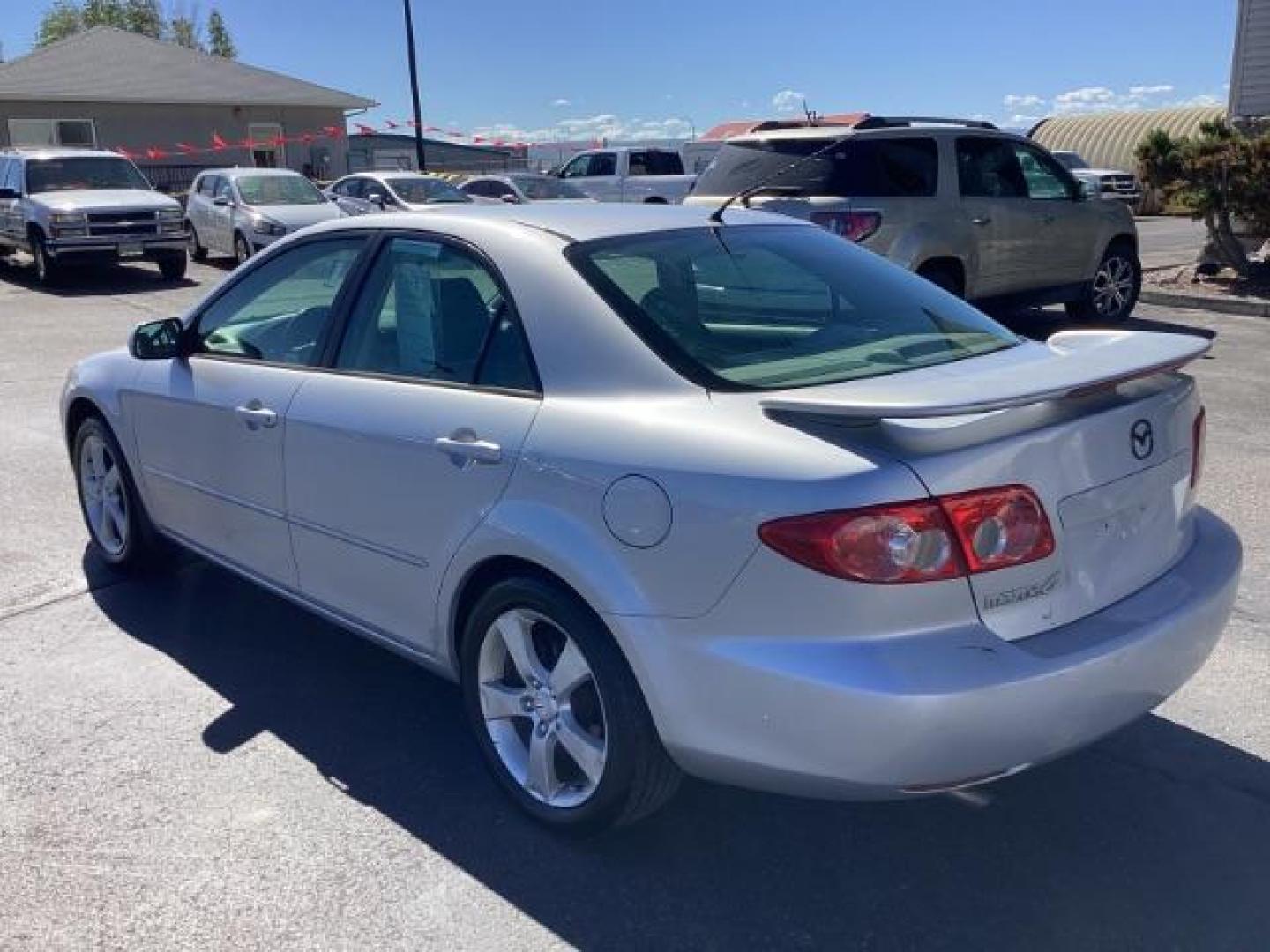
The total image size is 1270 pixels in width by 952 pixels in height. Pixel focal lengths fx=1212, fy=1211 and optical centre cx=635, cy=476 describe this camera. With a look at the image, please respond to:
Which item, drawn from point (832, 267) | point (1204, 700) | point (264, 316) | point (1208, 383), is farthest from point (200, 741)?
point (1208, 383)

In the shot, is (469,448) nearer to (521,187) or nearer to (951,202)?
(951,202)

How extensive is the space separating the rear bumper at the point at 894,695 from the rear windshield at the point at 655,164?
2243 centimetres

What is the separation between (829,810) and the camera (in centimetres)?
333

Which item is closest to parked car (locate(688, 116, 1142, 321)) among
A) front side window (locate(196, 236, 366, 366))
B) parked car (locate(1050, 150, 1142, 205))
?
front side window (locate(196, 236, 366, 366))

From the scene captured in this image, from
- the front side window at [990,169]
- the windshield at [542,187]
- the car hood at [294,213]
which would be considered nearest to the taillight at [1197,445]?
the front side window at [990,169]

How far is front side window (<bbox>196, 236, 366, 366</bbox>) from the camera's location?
13.1 feet

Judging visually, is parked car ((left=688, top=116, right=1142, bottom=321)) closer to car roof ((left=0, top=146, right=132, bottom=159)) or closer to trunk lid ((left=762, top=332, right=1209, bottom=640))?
trunk lid ((left=762, top=332, right=1209, bottom=640))

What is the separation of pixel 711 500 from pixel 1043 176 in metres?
9.15

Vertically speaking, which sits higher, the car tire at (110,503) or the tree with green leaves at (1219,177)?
the tree with green leaves at (1219,177)

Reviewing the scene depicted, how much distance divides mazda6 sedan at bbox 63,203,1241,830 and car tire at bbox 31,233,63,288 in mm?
14465

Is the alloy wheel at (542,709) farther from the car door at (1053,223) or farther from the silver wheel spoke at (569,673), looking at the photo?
the car door at (1053,223)

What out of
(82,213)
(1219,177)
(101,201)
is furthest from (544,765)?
(101,201)

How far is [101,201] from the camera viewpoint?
55.8 ft

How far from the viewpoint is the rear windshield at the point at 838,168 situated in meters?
9.21
